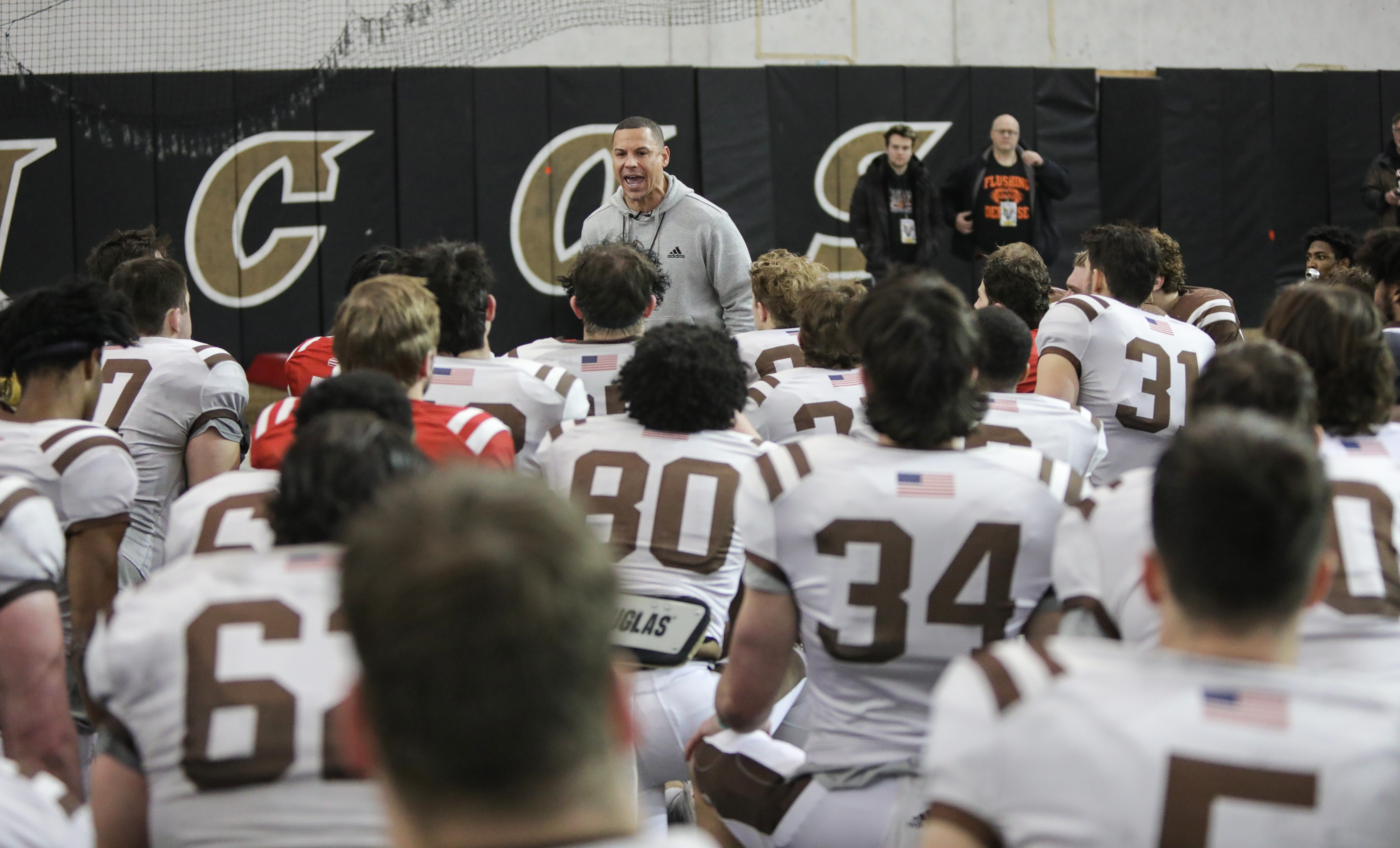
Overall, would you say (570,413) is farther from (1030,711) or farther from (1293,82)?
(1293,82)

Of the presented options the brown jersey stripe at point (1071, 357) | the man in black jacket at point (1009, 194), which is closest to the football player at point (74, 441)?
the brown jersey stripe at point (1071, 357)

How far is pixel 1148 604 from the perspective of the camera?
71.2 inches

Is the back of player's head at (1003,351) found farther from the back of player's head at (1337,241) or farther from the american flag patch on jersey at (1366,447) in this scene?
the back of player's head at (1337,241)

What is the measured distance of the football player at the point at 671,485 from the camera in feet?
8.89

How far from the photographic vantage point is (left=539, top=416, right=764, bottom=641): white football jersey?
107 inches

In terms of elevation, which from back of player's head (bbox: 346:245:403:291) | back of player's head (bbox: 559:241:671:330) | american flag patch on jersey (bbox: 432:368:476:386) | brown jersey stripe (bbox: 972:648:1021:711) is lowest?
brown jersey stripe (bbox: 972:648:1021:711)

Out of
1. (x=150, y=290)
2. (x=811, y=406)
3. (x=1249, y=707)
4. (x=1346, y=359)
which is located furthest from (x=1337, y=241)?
(x=1249, y=707)

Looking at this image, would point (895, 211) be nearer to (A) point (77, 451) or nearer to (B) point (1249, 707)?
(A) point (77, 451)

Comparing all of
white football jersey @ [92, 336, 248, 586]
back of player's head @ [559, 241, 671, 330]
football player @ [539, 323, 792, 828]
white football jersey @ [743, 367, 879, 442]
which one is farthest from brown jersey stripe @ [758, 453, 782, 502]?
white football jersey @ [92, 336, 248, 586]

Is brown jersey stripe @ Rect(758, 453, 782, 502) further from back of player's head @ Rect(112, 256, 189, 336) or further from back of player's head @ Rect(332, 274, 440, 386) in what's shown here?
back of player's head @ Rect(112, 256, 189, 336)

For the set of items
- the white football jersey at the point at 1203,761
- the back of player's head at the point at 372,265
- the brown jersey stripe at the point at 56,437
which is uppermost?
the back of player's head at the point at 372,265

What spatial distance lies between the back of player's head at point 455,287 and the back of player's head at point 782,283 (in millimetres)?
1415

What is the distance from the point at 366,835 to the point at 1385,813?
1170mm

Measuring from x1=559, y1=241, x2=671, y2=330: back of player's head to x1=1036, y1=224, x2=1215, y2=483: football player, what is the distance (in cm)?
129
